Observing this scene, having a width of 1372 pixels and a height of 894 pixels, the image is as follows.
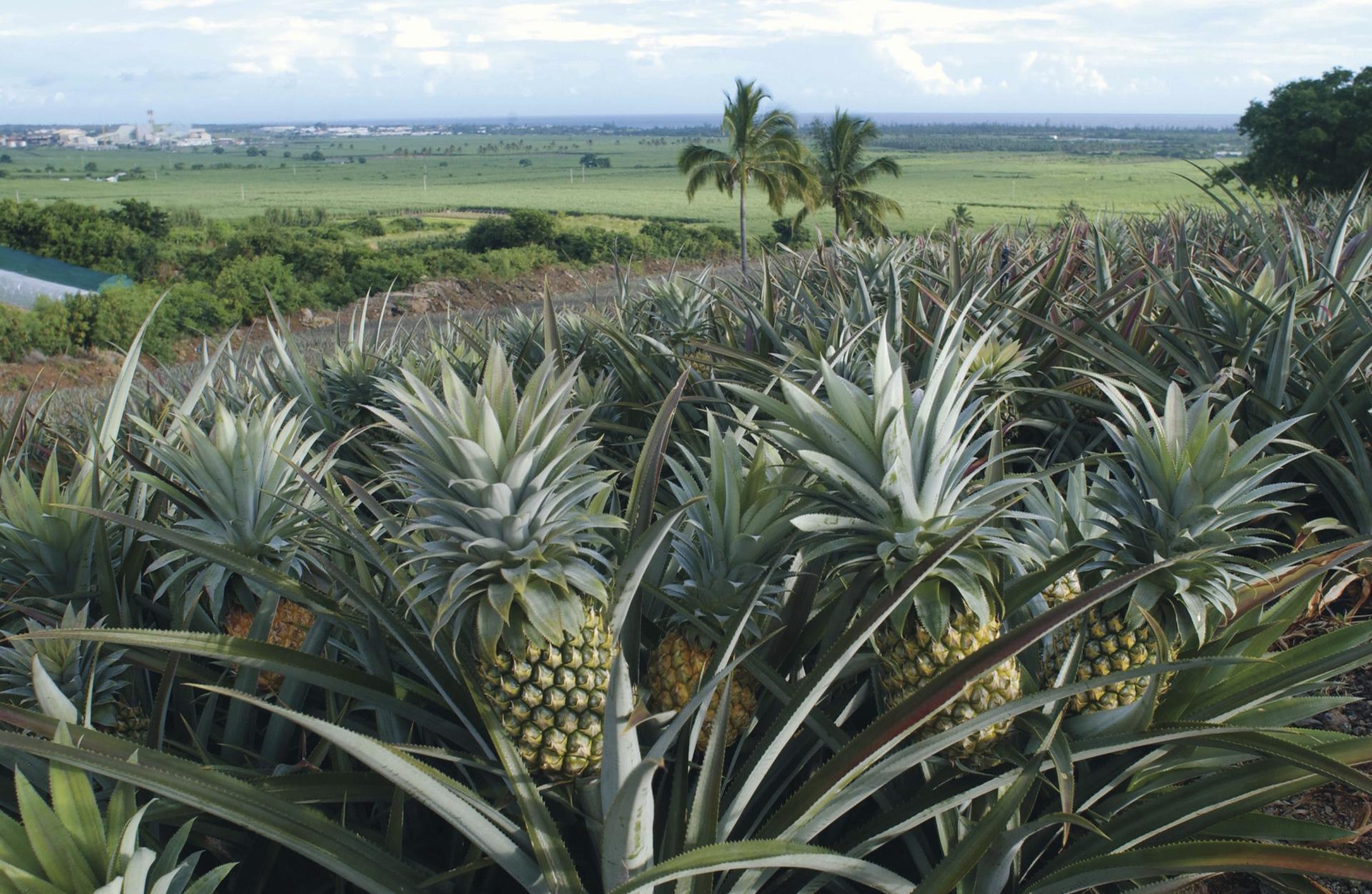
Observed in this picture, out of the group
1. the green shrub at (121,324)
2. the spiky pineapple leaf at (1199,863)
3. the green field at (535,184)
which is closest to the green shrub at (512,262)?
the green shrub at (121,324)

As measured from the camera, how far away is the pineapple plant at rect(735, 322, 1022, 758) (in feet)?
4.95

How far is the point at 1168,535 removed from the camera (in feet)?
5.37

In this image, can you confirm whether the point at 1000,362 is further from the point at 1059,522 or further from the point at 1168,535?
the point at 1168,535

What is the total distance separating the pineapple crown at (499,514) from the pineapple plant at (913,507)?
42 cm

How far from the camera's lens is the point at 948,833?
5.35 feet

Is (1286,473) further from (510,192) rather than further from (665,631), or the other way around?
(510,192)

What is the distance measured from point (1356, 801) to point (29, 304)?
48204mm

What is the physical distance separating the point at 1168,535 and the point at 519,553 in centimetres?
124

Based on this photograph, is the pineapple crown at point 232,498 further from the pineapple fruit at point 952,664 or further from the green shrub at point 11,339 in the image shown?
the green shrub at point 11,339

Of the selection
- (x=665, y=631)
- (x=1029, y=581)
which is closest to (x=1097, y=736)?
(x=1029, y=581)

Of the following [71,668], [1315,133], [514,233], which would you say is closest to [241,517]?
[71,668]

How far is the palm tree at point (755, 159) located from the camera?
37031 mm

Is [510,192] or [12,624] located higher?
[510,192]

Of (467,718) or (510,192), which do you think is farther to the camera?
(510,192)
